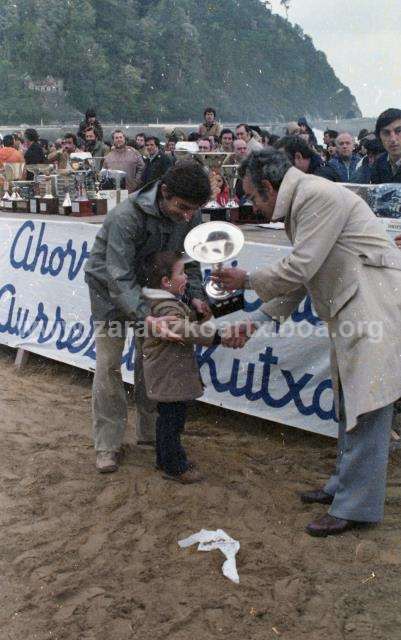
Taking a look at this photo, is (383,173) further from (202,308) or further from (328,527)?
(328,527)

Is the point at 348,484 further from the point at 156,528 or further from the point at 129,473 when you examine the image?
the point at 129,473

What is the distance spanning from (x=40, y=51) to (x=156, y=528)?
78.4 meters

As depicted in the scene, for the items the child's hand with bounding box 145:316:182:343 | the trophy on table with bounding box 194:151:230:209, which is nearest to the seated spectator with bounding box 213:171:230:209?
the trophy on table with bounding box 194:151:230:209

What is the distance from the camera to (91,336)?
5973mm

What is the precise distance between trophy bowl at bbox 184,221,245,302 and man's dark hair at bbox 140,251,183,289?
0.10 metres

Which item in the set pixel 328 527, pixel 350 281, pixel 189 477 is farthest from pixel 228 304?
pixel 328 527

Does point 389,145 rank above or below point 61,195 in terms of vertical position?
above

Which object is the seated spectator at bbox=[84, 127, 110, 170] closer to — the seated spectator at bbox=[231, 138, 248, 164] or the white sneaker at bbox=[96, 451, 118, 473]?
the seated spectator at bbox=[231, 138, 248, 164]

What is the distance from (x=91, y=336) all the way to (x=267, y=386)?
164 centimetres

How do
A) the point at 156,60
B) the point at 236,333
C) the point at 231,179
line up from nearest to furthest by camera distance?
the point at 236,333 < the point at 231,179 < the point at 156,60

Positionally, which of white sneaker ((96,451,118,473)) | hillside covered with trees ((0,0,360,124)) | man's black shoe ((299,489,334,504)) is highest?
hillside covered with trees ((0,0,360,124))

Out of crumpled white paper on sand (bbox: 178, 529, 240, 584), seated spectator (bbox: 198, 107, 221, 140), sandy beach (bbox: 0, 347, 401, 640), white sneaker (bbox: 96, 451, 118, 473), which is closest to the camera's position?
sandy beach (bbox: 0, 347, 401, 640)

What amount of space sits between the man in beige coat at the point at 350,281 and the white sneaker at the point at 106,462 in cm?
149

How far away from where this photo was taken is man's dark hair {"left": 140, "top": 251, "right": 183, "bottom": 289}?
3.96 metres
